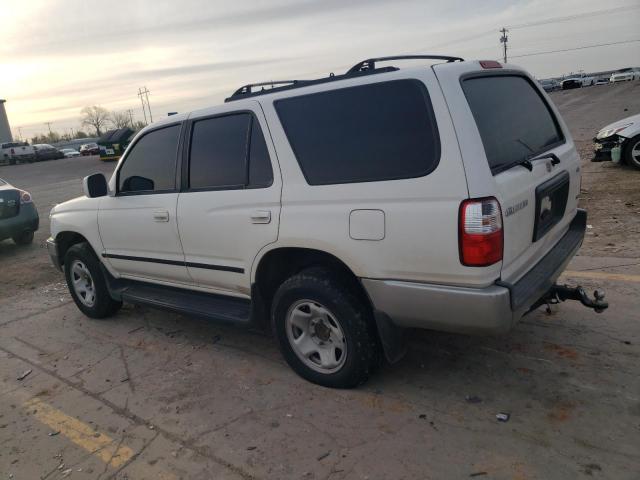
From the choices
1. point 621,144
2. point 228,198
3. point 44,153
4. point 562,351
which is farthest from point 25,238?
point 44,153

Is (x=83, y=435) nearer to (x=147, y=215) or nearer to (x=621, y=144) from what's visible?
(x=147, y=215)

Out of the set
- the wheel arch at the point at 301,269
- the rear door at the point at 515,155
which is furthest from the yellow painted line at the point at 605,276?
the wheel arch at the point at 301,269

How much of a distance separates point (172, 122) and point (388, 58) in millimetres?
1786

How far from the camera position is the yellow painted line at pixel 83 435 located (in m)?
2.98

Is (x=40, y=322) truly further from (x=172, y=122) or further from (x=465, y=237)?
(x=465, y=237)

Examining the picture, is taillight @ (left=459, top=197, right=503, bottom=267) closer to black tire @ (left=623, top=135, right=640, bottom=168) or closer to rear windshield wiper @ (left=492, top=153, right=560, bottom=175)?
rear windshield wiper @ (left=492, top=153, right=560, bottom=175)

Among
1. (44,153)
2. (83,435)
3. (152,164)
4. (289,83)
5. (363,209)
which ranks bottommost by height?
(83,435)

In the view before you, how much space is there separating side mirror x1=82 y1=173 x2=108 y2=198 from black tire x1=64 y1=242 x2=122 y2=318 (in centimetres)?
63

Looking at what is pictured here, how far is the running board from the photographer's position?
375 cm

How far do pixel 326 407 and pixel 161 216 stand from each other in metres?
1.91

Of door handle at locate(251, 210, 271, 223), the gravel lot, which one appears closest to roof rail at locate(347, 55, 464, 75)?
door handle at locate(251, 210, 271, 223)

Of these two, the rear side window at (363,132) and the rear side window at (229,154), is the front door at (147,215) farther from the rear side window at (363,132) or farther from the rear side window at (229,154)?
the rear side window at (363,132)

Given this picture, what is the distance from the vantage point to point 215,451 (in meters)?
2.92

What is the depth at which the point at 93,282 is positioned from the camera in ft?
16.4
